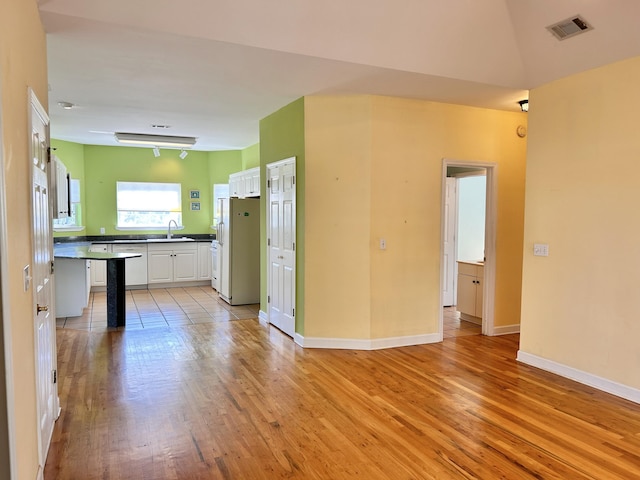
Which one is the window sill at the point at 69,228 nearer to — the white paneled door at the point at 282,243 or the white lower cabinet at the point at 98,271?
the white lower cabinet at the point at 98,271

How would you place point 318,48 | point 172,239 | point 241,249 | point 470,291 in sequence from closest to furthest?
point 318,48 → point 470,291 → point 241,249 → point 172,239

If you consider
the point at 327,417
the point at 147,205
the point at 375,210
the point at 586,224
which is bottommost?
the point at 327,417

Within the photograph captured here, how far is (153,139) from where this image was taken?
714cm

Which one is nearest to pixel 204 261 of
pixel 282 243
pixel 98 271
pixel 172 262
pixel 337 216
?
pixel 172 262

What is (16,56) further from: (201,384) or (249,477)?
(201,384)

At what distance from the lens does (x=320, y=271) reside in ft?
15.5

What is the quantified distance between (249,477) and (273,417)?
0.71 m

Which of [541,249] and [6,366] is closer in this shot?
[6,366]

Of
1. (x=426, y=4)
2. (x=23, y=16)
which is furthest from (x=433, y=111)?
(x=23, y=16)

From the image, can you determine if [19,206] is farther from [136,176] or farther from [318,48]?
[136,176]

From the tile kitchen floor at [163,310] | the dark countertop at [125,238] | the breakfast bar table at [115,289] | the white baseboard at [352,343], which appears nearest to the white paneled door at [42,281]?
the white baseboard at [352,343]

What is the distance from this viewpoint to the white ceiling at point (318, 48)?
3076 mm

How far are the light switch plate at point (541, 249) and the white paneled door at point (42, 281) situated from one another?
13.1 feet

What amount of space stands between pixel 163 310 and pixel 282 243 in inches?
96.4
